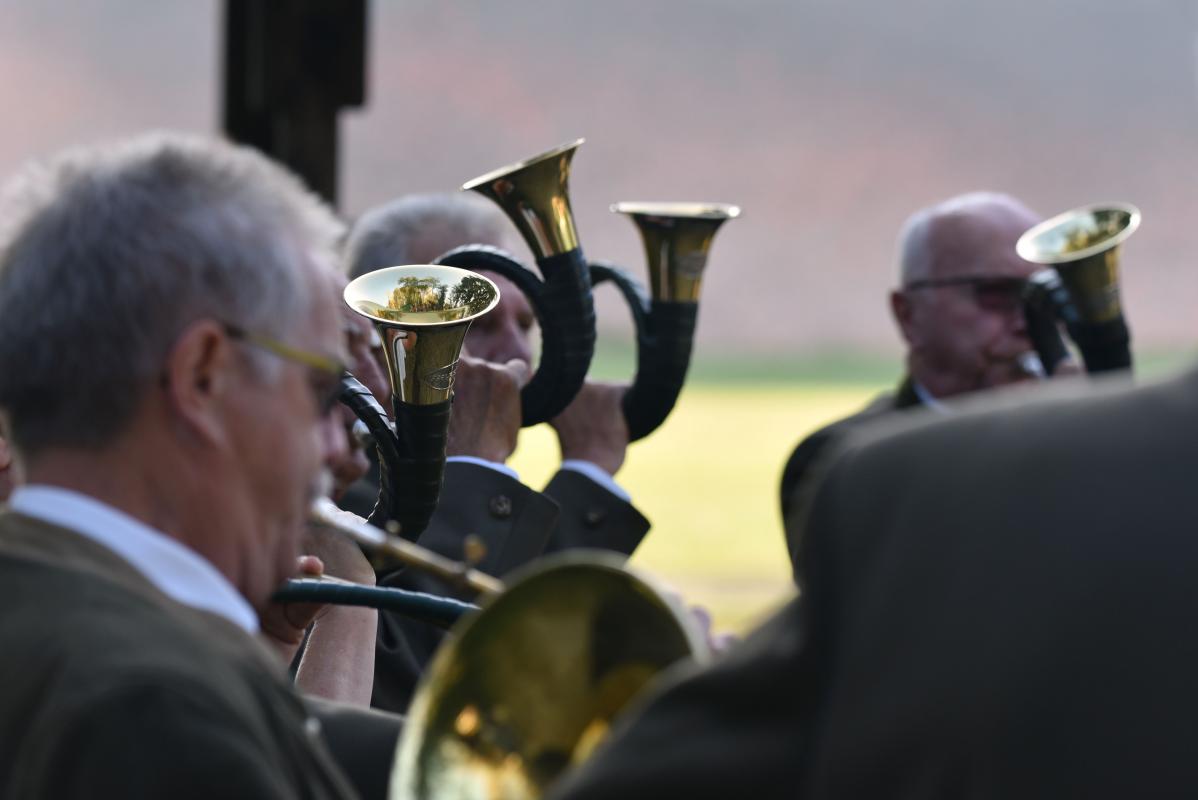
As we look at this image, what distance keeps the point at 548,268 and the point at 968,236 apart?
81.8 inches

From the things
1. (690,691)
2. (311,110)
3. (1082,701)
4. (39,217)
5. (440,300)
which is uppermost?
(39,217)

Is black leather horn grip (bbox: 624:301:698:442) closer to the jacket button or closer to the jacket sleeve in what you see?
the jacket sleeve

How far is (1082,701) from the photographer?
1084mm

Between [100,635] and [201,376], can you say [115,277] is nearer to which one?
[201,376]

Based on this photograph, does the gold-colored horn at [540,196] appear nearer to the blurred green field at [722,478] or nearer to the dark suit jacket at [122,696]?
the dark suit jacket at [122,696]

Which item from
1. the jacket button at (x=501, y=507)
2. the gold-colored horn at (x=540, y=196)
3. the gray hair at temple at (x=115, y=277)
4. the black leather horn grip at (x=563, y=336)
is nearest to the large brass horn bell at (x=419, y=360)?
the jacket button at (x=501, y=507)

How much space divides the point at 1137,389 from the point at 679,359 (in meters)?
2.81

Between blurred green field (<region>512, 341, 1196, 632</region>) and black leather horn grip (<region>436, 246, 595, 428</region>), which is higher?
black leather horn grip (<region>436, 246, 595, 428</region>)

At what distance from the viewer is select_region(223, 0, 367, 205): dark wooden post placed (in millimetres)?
6777

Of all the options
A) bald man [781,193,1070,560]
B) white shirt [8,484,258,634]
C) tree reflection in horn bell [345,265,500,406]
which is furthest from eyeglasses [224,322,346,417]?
bald man [781,193,1070,560]

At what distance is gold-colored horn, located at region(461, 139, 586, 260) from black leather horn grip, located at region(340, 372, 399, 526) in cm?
60

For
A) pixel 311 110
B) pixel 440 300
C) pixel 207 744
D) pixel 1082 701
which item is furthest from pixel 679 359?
pixel 311 110

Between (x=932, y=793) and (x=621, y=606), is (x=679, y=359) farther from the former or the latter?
(x=932, y=793)

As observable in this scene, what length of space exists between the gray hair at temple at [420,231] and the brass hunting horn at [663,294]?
298 mm
